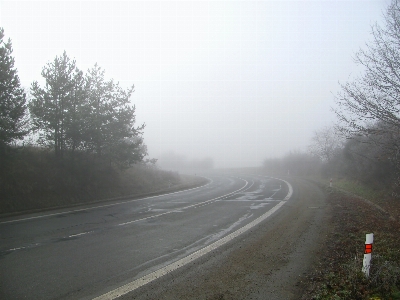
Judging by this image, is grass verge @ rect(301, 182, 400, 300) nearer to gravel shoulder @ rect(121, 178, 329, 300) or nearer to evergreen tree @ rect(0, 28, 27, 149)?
gravel shoulder @ rect(121, 178, 329, 300)

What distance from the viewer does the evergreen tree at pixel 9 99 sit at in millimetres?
15828

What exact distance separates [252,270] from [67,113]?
1708 centimetres

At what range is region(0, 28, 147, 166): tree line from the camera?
1644cm

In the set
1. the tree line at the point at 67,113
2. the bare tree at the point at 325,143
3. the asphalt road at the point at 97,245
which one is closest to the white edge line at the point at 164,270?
the asphalt road at the point at 97,245

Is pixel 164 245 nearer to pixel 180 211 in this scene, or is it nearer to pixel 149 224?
pixel 149 224

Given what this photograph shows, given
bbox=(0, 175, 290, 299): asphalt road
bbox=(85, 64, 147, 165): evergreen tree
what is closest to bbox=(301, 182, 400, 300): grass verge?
bbox=(0, 175, 290, 299): asphalt road

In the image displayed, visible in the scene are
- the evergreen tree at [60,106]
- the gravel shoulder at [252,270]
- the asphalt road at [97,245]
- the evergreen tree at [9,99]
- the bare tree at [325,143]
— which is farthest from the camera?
the bare tree at [325,143]

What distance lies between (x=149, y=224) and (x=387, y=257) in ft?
24.9

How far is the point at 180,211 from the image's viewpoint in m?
14.4

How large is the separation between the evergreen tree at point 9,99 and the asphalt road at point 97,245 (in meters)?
4.72

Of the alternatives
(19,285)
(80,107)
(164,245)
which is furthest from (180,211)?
(80,107)

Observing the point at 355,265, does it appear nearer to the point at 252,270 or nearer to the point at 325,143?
the point at 252,270

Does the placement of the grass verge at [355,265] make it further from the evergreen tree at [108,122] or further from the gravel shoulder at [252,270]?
the evergreen tree at [108,122]

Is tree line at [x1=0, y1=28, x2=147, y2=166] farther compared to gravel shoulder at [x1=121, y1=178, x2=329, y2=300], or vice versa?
tree line at [x1=0, y1=28, x2=147, y2=166]
